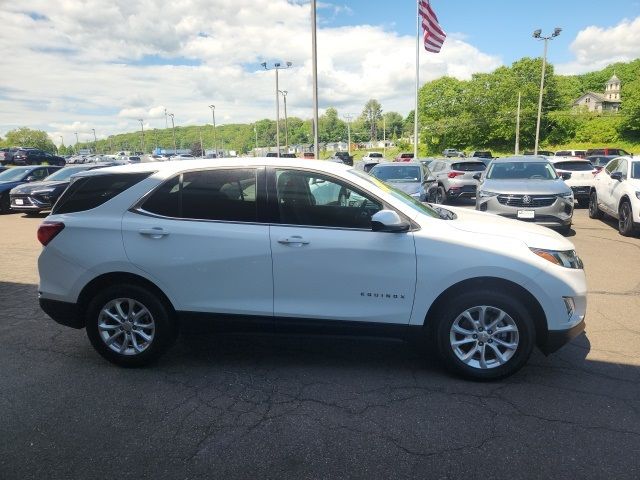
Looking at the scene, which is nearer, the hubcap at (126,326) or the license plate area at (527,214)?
the hubcap at (126,326)

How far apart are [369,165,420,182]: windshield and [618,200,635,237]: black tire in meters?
4.20

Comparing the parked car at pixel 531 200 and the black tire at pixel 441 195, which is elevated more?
the parked car at pixel 531 200

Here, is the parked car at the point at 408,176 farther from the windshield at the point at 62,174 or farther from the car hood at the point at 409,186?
the windshield at the point at 62,174

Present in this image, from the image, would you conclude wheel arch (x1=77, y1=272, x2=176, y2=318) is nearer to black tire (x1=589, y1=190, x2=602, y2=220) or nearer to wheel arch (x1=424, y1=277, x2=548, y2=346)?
wheel arch (x1=424, y1=277, x2=548, y2=346)

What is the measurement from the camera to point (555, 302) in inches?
139

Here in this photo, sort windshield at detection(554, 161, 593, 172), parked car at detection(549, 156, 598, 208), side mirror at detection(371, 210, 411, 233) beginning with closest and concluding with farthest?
side mirror at detection(371, 210, 411, 233)
parked car at detection(549, 156, 598, 208)
windshield at detection(554, 161, 593, 172)

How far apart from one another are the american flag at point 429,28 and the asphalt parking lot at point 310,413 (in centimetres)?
1788

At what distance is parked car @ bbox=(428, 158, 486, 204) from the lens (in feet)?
51.9

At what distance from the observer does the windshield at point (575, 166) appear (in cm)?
1513

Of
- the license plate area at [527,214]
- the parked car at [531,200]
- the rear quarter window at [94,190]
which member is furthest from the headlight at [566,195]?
the rear quarter window at [94,190]

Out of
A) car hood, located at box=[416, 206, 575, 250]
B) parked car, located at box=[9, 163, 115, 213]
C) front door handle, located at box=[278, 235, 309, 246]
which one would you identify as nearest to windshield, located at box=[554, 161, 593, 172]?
car hood, located at box=[416, 206, 575, 250]

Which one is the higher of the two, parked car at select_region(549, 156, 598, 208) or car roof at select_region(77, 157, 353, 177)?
car roof at select_region(77, 157, 353, 177)

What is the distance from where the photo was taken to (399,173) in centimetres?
1170

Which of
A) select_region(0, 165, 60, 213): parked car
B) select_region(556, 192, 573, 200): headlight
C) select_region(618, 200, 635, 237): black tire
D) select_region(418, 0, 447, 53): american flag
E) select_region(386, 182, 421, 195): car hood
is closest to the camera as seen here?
select_region(556, 192, 573, 200): headlight
